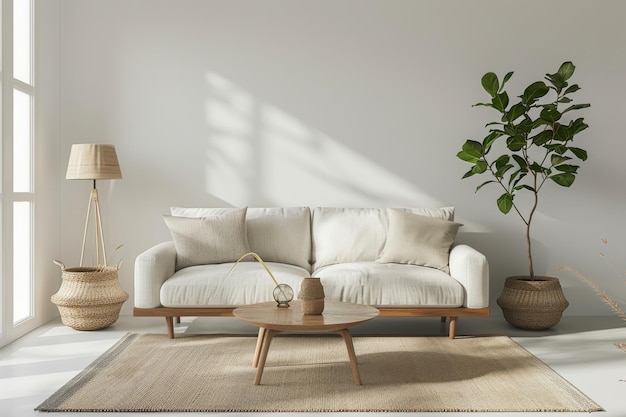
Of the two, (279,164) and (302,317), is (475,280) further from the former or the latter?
(279,164)

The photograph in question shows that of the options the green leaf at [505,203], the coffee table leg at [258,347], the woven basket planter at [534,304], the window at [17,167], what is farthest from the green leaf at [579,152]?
the window at [17,167]

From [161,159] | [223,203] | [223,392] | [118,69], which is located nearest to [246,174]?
[223,203]

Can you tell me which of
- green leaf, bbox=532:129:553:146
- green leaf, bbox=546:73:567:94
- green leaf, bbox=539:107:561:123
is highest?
green leaf, bbox=546:73:567:94

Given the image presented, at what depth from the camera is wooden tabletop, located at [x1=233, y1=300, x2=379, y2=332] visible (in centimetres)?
318

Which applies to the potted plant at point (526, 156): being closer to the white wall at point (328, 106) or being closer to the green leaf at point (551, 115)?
the green leaf at point (551, 115)

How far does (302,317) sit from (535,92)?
2452mm

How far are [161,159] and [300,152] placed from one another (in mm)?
1087

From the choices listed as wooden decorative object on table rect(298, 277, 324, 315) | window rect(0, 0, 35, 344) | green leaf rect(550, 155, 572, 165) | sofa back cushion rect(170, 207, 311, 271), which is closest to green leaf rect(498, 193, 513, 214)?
green leaf rect(550, 155, 572, 165)

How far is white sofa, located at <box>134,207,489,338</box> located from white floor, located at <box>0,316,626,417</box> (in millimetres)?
425

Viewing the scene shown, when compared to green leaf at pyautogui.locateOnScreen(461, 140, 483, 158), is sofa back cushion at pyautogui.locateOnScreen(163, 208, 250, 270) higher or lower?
lower

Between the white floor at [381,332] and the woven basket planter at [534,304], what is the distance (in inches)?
3.2

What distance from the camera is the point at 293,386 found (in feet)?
10.7

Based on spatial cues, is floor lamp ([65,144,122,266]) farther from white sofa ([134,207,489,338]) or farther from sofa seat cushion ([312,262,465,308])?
sofa seat cushion ([312,262,465,308])

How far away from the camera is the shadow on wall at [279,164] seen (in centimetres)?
518
